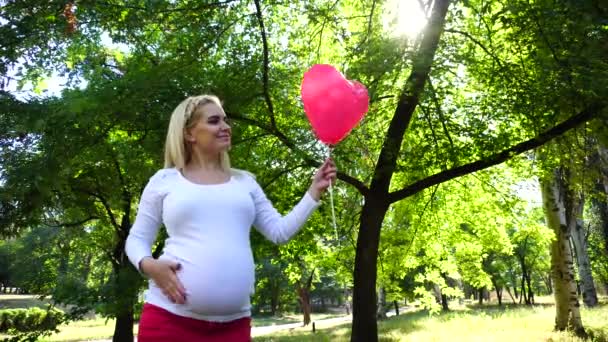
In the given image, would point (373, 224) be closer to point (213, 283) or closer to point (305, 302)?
point (213, 283)

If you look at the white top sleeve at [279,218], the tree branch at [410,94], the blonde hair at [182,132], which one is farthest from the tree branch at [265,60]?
the white top sleeve at [279,218]

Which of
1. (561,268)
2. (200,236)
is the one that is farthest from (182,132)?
(561,268)

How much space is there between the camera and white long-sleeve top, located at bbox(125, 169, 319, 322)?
1.97 meters

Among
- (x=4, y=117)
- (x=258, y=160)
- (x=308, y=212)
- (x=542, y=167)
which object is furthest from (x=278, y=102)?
(x=308, y=212)

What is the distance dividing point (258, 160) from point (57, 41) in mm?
4456

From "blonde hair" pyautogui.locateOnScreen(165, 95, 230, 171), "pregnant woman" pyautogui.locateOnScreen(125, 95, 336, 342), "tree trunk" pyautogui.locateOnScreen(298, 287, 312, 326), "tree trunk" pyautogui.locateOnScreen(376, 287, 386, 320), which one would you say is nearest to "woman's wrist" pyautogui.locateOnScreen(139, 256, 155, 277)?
"pregnant woman" pyautogui.locateOnScreen(125, 95, 336, 342)

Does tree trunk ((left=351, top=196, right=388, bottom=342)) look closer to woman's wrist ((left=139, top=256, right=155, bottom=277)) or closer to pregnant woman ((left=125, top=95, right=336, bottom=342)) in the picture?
pregnant woman ((left=125, top=95, right=336, bottom=342))

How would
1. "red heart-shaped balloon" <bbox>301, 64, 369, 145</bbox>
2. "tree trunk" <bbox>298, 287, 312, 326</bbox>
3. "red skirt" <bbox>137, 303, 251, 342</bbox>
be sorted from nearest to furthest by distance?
"red skirt" <bbox>137, 303, 251, 342</bbox> < "red heart-shaped balloon" <bbox>301, 64, 369, 145</bbox> < "tree trunk" <bbox>298, 287, 312, 326</bbox>

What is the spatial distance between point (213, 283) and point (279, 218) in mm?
483

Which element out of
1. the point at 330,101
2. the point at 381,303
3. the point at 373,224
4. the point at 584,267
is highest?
the point at 330,101

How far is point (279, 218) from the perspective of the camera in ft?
7.63

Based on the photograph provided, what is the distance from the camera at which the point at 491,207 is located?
12422mm

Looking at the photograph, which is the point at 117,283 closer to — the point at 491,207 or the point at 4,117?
the point at 4,117

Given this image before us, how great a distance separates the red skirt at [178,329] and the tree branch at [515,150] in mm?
6465
